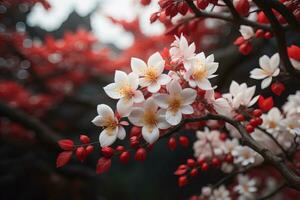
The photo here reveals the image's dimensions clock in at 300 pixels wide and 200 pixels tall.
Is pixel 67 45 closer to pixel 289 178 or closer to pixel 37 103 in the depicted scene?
pixel 37 103

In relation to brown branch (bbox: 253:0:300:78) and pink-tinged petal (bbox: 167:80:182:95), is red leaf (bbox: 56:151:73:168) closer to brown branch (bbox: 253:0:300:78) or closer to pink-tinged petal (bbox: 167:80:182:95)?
pink-tinged petal (bbox: 167:80:182:95)

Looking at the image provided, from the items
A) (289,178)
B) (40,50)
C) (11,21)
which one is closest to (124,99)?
(289,178)

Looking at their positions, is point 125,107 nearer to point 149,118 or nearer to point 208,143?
point 149,118

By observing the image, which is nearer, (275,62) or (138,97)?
(138,97)

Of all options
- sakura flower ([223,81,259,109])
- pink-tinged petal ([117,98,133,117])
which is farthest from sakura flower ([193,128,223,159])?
pink-tinged petal ([117,98,133,117])

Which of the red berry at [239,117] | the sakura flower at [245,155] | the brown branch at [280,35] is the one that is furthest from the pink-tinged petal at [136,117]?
the sakura flower at [245,155]

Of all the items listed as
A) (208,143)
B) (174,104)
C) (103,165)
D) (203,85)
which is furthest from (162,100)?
(208,143)

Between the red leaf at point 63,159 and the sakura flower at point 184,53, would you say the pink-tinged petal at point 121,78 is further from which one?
the red leaf at point 63,159
